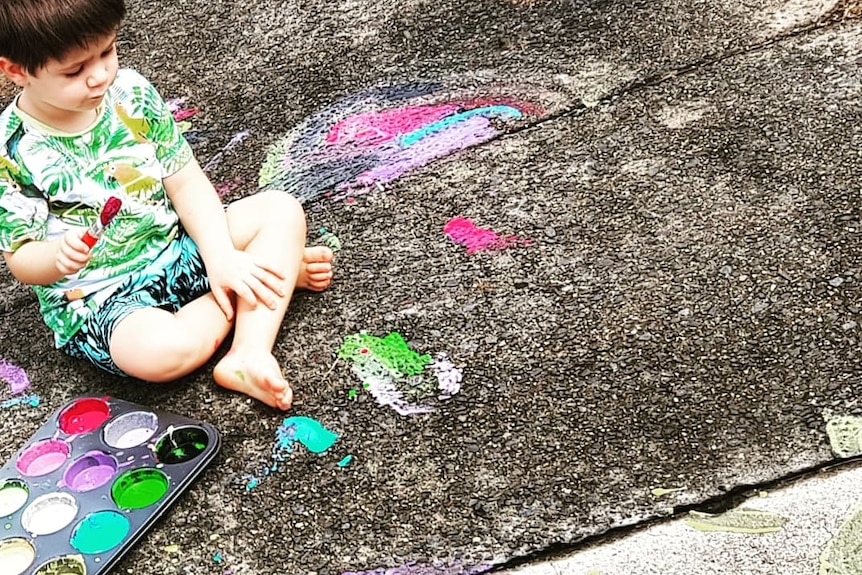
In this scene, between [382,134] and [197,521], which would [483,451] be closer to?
[197,521]

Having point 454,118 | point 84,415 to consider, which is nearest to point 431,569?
point 84,415

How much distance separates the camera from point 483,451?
1560 millimetres

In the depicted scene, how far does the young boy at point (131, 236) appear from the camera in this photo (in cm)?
159

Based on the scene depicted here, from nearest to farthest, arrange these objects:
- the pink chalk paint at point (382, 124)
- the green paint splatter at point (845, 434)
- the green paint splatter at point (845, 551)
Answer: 1. the green paint splatter at point (845, 551)
2. the green paint splatter at point (845, 434)
3. the pink chalk paint at point (382, 124)

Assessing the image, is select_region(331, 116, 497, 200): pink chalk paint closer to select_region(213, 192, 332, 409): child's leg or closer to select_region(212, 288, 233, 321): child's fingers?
select_region(213, 192, 332, 409): child's leg

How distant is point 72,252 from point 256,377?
362 mm

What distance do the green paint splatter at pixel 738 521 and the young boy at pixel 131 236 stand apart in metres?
0.70

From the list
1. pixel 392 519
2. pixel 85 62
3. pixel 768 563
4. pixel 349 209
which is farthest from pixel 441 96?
pixel 768 563

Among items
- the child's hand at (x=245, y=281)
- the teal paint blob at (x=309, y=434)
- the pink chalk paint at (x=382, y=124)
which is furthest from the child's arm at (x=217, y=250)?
the pink chalk paint at (x=382, y=124)

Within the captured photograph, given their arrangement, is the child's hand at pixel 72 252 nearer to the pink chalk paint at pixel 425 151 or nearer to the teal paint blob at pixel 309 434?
the teal paint blob at pixel 309 434

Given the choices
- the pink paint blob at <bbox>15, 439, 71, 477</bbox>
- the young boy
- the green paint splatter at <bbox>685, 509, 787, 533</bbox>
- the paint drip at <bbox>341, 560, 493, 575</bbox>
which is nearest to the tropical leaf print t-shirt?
the young boy

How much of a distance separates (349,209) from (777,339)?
3.02 ft

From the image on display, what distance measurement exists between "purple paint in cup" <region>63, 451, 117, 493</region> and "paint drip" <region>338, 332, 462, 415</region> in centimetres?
44

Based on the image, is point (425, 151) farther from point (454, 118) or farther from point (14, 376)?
point (14, 376)
